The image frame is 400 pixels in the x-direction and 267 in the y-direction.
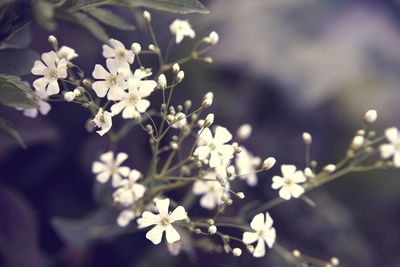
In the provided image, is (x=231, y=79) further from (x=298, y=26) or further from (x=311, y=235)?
(x=311, y=235)

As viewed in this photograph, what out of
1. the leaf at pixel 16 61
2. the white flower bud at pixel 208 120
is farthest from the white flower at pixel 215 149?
the leaf at pixel 16 61

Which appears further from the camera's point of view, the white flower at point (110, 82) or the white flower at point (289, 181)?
the white flower at point (289, 181)

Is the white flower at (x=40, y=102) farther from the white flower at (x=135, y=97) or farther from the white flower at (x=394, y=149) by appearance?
the white flower at (x=394, y=149)

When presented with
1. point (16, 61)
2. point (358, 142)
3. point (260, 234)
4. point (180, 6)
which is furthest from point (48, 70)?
point (358, 142)

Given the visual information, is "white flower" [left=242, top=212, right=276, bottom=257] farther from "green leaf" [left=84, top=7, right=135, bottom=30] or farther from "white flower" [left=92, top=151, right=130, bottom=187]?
"green leaf" [left=84, top=7, right=135, bottom=30]

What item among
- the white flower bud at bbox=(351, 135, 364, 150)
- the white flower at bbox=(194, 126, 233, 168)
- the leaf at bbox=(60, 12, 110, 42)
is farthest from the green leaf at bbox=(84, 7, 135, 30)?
the white flower bud at bbox=(351, 135, 364, 150)

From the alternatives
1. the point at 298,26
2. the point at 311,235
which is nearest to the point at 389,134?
the point at 311,235

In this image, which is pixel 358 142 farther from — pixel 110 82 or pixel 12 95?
pixel 12 95
